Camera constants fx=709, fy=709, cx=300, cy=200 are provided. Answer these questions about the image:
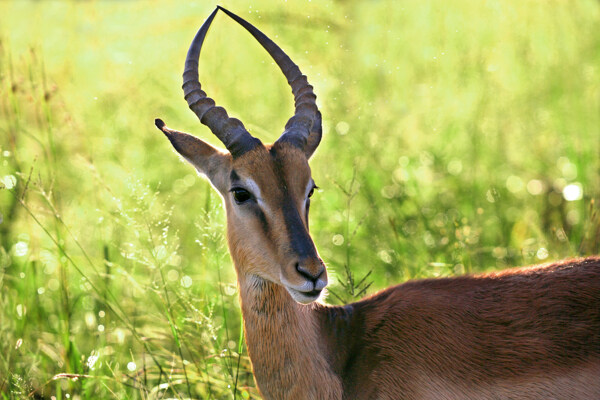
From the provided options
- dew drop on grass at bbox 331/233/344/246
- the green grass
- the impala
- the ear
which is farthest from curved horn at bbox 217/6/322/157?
dew drop on grass at bbox 331/233/344/246

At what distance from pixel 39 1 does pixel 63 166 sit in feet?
19.1

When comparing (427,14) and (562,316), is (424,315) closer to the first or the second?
(562,316)

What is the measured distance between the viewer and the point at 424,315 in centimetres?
383

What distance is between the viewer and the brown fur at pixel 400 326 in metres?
3.56

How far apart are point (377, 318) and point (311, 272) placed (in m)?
0.70

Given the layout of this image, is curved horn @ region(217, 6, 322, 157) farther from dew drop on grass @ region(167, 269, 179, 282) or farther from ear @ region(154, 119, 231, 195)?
dew drop on grass @ region(167, 269, 179, 282)

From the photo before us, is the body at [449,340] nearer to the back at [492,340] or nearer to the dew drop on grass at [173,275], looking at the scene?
the back at [492,340]

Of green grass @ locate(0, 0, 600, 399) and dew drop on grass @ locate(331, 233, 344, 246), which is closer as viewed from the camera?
green grass @ locate(0, 0, 600, 399)

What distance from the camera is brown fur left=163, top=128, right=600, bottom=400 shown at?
356 cm

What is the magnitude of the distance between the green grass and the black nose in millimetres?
992

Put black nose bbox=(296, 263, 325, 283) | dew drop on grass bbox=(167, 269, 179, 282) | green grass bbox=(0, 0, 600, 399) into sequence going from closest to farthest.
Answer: black nose bbox=(296, 263, 325, 283) → green grass bbox=(0, 0, 600, 399) → dew drop on grass bbox=(167, 269, 179, 282)

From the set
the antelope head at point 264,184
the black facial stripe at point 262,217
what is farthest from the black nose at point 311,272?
the black facial stripe at point 262,217

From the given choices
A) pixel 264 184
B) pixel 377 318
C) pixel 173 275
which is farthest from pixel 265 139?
pixel 377 318

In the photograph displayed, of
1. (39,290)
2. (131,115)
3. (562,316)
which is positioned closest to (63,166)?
(131,115)
